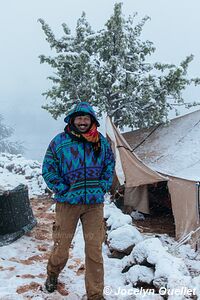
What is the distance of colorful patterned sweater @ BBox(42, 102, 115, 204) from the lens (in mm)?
2881

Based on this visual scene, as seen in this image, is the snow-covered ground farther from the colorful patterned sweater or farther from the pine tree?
the pine tree

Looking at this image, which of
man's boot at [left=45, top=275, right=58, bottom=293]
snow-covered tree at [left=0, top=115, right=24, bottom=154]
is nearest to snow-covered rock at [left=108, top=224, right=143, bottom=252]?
man's boot at [left=45, top=275, right=58, bottom=293]

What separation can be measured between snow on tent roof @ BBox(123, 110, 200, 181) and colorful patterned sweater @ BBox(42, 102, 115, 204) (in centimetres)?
312

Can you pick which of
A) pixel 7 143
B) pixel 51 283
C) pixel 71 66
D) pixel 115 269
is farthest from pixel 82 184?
pixel 7 143

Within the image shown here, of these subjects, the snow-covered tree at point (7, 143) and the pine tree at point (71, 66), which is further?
the snow-covered tree at point (7, 143)

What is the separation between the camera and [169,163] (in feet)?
22.6

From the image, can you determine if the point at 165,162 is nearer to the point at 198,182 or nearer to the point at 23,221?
the point at 198,182

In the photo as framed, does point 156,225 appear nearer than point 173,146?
Yes

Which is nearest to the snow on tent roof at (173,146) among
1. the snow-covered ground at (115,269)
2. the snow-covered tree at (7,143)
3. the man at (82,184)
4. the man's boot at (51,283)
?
the snow-covered ground at (115,269)

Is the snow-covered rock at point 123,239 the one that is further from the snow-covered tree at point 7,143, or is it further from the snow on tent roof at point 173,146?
the snow-covered tree at point 7,143

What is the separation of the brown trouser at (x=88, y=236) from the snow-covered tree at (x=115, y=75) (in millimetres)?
6262

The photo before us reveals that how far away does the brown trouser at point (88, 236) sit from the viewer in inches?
113

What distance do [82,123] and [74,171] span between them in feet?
1.37

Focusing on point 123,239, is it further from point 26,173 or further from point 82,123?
point 26,173
